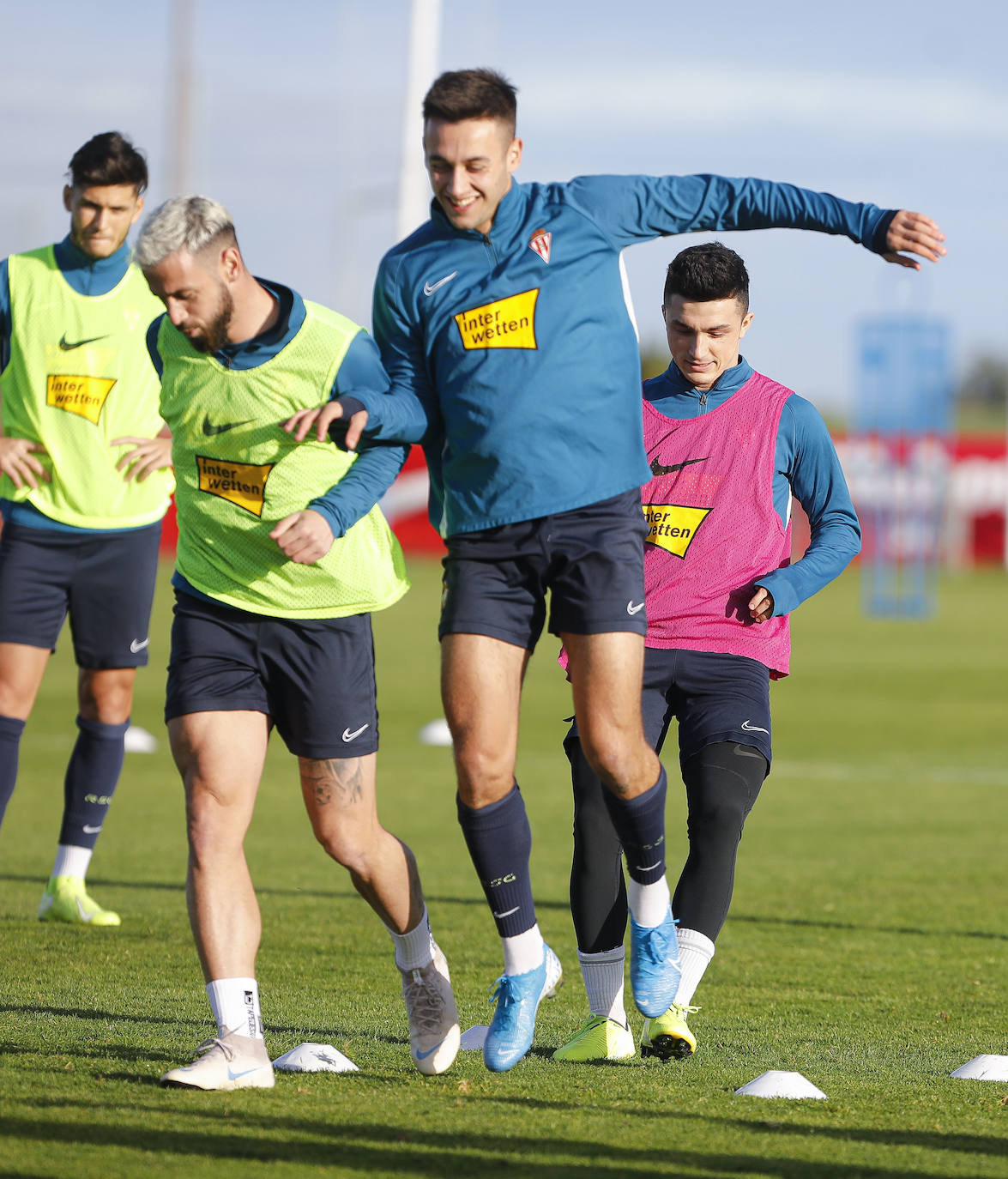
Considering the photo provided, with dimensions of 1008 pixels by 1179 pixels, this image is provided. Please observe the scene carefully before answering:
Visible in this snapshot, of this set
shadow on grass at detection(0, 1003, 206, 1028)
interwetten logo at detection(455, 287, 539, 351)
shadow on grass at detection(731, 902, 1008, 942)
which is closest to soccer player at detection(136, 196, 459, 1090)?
interwetten logo at detection(455, 287, 539, 351)

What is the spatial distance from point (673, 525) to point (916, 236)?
1183 mm

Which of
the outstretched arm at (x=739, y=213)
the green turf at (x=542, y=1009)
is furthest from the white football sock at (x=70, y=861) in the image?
the outstretched arm at (x=739, y=213)

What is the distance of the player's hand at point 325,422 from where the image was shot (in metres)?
4.14

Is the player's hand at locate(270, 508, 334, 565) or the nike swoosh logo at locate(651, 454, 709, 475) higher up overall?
the nike swoosh logo at locate(651, 454, 709, 475)

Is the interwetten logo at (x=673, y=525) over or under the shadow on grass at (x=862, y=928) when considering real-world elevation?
over

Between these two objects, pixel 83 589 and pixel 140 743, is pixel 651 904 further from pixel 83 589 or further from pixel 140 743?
pixel 140 743

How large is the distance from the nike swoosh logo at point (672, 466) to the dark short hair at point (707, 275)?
47 centimetres

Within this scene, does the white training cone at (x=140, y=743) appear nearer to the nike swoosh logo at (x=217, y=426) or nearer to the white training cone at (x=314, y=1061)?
the white training cone at (x=314, y=1061)

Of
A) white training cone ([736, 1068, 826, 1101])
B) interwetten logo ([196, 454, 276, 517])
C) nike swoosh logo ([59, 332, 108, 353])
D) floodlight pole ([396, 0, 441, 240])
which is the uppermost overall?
floodlight pole ([396, 0, 441, 240])

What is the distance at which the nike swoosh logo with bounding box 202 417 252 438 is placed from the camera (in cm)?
440

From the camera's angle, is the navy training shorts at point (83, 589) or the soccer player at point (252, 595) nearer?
the soccer player at point (252, 595)

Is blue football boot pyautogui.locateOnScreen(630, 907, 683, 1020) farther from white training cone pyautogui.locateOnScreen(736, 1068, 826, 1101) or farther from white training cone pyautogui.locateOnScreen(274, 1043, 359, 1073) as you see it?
white training cone pyautogui.locateOnScreen(274, 1043, 359, 1073)

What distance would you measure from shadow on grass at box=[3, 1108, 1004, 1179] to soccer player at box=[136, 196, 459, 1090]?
421mm

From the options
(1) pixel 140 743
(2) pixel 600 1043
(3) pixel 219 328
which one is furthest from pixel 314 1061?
(1) pixel 140 743
